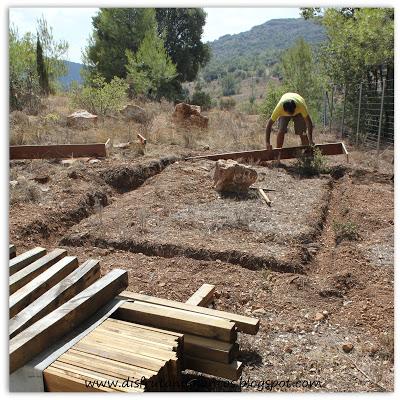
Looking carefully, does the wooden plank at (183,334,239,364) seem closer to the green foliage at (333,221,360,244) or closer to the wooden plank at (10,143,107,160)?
the green foliage at (333,221,360,244)

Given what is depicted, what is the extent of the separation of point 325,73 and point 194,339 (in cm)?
1092

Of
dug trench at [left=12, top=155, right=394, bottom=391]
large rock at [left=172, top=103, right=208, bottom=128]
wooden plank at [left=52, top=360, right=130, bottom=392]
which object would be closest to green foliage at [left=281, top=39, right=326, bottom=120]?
large rock at [left=172, top=103, right=208, bottom=128]

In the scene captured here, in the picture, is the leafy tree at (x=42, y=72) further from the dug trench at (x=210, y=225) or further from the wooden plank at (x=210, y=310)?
the wooden plank at (x=210, y=310)

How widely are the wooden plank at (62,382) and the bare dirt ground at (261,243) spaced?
0.74m

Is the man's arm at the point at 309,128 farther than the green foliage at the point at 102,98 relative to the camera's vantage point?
No

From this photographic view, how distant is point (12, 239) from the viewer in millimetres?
4312

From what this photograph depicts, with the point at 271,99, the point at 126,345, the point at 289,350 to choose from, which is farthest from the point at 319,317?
the point at 271,99

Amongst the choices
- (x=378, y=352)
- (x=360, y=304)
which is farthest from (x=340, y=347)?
(x=360, y=304)

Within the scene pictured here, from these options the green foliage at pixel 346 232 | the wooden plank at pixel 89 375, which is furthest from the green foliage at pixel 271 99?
the wooden plank at pixel 89 375

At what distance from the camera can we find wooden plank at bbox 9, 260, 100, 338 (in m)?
2.14

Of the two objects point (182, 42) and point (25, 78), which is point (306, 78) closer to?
point (182, 42)

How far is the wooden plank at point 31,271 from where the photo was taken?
8.29ft

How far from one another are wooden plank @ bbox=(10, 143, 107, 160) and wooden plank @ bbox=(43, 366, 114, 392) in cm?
518

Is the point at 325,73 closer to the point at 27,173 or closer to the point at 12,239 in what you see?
the point at 27,173
